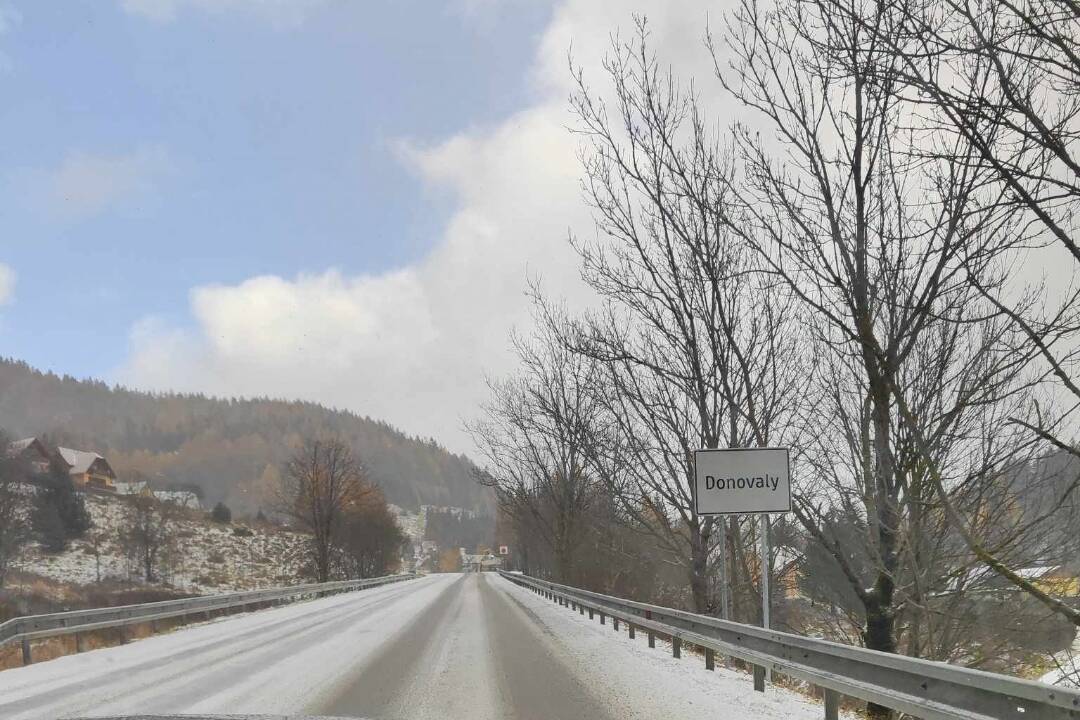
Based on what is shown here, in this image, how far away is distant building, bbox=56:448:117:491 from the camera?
349ft

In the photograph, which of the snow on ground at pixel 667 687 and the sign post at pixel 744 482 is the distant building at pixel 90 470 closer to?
the snow on ground at pixel 667 687

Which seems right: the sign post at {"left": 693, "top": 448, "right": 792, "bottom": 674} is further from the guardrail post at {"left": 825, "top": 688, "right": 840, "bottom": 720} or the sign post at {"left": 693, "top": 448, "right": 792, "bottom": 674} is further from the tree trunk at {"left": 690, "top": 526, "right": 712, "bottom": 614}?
the tree trunk at {"left": 690, "top": 526, "right": 712, "bottom": 614}

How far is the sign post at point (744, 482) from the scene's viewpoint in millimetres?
11641

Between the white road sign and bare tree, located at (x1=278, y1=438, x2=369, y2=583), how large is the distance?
5066 cm

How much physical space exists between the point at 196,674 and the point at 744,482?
7.94 m

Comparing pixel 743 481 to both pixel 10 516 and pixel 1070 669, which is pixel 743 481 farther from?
pixel 10 516

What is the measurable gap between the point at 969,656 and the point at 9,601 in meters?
35.8

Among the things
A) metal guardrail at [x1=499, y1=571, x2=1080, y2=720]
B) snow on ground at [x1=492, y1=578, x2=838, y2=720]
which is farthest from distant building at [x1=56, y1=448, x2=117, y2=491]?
metal guardrail at [x1=499, y1=571, x2=1080, y2=720]

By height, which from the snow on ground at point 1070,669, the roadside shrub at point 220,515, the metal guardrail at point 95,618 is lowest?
the roadside shrub at point 220,515

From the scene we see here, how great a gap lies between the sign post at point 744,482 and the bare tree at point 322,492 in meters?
50.7

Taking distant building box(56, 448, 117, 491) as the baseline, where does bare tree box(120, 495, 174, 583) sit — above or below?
below

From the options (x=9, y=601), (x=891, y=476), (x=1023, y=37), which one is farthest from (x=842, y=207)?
(x=9, y=601)

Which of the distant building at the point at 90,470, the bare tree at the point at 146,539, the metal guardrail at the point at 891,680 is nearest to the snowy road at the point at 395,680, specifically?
the metal guardrail at the point at 891,680

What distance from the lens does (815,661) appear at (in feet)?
26.7
